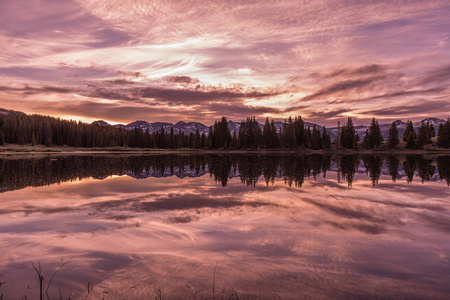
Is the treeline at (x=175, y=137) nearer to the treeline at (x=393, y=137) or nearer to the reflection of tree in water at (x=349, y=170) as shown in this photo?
the treeline at (x=393, y=137)

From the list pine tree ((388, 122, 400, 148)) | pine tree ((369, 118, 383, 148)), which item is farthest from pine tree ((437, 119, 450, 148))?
pine tree ((369, 118, 383, 148))

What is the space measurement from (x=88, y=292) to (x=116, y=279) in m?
0.63

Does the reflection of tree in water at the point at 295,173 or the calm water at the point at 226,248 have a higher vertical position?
the reflection of tree in water at the point at 295,173

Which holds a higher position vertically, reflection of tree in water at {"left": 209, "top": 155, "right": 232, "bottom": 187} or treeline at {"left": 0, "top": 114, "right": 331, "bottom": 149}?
treeline at {"left": 0, "top": 114, "right": 331, "bottom": 149}

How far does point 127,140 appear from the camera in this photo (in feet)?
508

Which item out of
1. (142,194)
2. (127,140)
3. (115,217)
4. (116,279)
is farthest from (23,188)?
(127,140)

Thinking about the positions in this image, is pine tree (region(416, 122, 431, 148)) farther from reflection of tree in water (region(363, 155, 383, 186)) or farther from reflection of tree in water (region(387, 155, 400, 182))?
reflection of tree in water (region(363, 155, 383, 186))

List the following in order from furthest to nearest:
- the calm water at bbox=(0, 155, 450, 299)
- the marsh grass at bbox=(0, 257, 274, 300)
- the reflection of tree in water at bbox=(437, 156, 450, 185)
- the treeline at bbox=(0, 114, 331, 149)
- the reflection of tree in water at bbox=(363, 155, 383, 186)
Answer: the treeline at bbox=(0, 114, 331, 149) → the reflection of tree in water at bbox=(437, 156, 450, 185) → the reflection of tree in water at bbox=(363, 155, 383, 186) → the calm water at bbox=(0, 155, 450, 299) → the marsh grass at bbox=(0, 257, 274, 300)

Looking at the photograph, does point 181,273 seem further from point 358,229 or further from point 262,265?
point 358,229

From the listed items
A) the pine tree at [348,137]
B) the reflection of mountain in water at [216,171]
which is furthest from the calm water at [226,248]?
the pine tree at [348,137]

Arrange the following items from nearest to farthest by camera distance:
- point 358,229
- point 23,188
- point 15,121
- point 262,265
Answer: point 262,265 → point 358,229 → point 23,188 → point 15,121

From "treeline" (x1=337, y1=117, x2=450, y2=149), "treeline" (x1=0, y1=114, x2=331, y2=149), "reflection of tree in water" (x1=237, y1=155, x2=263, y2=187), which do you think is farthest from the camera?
"treeline" (x1=0, y1=114, x2=331, y2=149)

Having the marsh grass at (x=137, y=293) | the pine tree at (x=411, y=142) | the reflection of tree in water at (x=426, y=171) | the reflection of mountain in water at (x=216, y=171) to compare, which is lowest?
the marsh grass at (x=137, y=293)

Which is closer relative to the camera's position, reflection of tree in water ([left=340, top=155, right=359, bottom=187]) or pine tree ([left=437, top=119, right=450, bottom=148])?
reflection of tree in water ([left=340, top=155, right=359, bottom=187])
